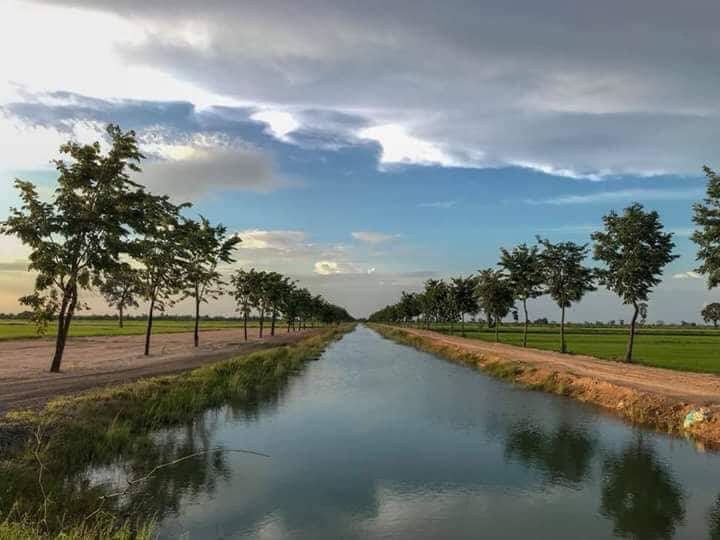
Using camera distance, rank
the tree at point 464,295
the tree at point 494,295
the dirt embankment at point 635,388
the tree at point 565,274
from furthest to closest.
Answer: the tree at point 464,295, the tree at point 494,295, the tree at point 565,274, the dirt embankment at point 635,388

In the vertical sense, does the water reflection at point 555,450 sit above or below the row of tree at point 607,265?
below

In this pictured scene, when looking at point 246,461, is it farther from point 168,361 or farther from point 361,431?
point 168,361

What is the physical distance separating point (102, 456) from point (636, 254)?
38.8 m

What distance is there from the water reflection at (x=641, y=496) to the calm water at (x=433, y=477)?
5 cm

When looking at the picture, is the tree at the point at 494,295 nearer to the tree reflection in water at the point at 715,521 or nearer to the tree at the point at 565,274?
the tree at the point at 565,274

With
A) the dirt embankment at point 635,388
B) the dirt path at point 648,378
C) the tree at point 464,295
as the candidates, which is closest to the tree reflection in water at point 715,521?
the dirt embankment at point 635,388

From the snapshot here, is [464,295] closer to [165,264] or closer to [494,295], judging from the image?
[494,295]

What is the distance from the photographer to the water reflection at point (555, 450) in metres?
16.8

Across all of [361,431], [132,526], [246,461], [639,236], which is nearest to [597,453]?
[361,431]

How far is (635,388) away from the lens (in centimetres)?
2755

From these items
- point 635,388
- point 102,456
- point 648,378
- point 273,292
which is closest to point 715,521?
point 635,388

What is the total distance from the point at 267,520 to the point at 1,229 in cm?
2489

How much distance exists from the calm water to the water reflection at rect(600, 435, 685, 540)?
5cm

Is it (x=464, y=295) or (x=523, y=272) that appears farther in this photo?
(x=464, y=295)
